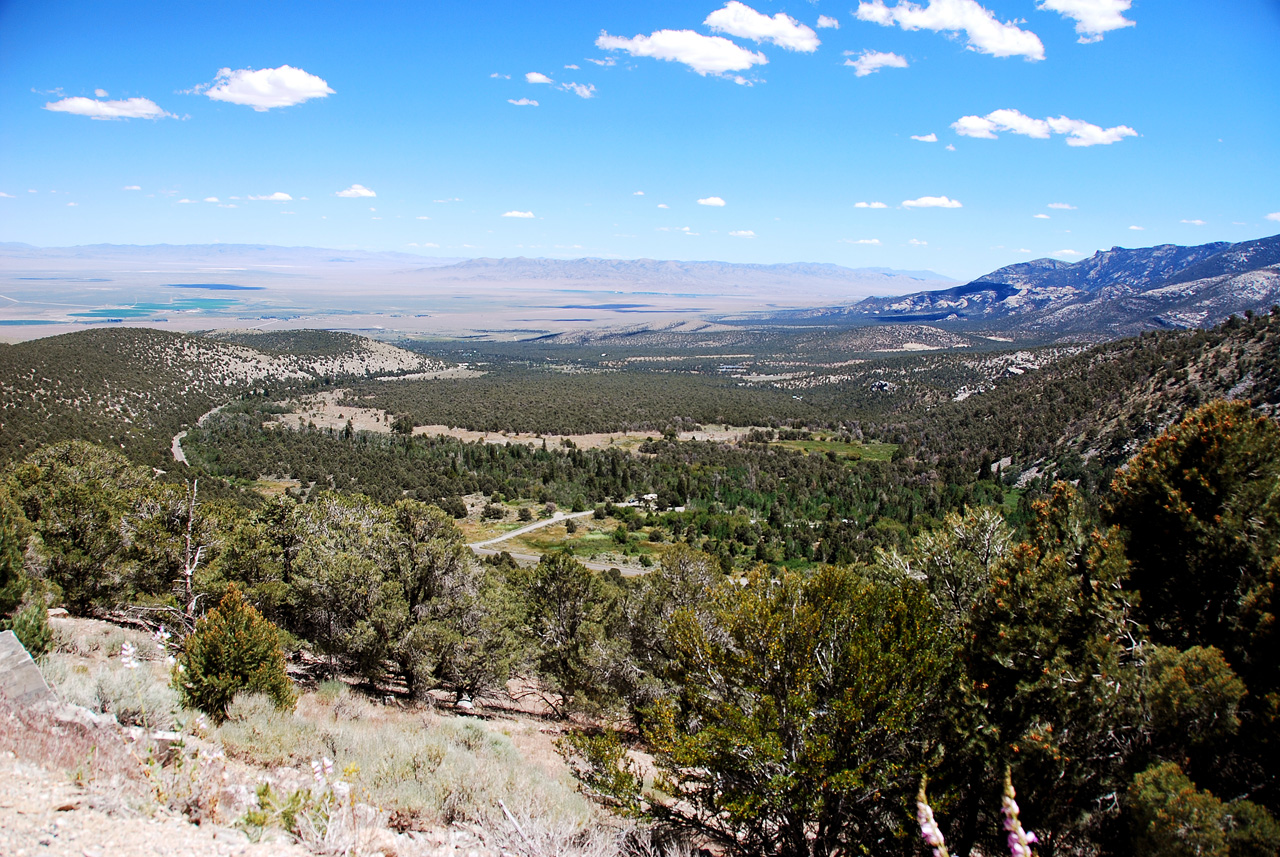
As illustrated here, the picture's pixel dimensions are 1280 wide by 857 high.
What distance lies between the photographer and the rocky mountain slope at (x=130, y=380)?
249 ft

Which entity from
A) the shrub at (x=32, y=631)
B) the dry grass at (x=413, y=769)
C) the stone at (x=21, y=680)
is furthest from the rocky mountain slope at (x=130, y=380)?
the dry grass at (x=413, y=769)

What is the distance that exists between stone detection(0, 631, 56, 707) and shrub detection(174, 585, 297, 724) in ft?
9.01

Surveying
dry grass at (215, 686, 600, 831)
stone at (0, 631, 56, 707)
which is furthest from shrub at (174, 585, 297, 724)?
stone at (0, 631, 56, 707)

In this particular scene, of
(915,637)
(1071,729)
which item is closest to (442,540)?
(915,637)

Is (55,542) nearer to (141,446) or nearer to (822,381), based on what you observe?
(141,446)

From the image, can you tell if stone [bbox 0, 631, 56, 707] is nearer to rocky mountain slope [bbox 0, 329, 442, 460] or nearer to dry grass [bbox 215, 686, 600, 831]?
dry grass [bbox 215, 686, 600, 831]

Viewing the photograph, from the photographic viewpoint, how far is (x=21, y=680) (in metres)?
9.95

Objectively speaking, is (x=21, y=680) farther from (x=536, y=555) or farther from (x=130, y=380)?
(x=130, y=380)

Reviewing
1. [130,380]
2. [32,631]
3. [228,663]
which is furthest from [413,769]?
[130,380]

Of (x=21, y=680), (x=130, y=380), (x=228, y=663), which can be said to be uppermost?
(x=130, y=380)

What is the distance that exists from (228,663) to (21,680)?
368 cm

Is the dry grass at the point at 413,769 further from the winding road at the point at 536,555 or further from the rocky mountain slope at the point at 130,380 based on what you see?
the rocky mountain slope at the point at 130,380

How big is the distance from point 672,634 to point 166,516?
2332cm

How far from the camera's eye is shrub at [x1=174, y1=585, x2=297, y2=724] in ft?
42.8
